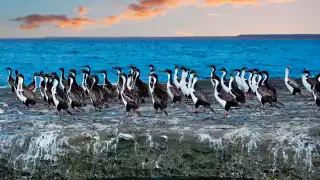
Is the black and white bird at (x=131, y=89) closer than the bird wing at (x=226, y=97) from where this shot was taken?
No

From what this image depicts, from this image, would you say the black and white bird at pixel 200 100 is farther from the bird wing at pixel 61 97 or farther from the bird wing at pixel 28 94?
the bird wing at pixel 28 94

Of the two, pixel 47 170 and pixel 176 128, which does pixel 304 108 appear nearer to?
pixel 176 128

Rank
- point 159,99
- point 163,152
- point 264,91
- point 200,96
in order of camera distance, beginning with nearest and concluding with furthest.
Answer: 1. point 163,152
2. point 159,99
3. point 200,96
4. point 264,91

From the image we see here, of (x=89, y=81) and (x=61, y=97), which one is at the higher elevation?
(x=89, y=81)

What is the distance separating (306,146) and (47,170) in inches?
253

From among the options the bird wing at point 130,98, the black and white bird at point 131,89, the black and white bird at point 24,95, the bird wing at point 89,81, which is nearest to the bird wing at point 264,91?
the black and white bird at point 131,89

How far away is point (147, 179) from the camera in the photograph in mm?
12695

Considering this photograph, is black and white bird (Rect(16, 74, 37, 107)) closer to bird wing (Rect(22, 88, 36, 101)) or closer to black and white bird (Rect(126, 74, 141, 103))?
bird wing (Rect(22, 88, 36, 101))

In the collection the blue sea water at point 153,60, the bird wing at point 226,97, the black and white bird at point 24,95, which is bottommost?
the blue sea water at point 153,60

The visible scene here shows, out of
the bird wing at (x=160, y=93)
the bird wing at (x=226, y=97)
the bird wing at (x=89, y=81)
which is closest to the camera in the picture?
the bird wing at (x=226, y=97)

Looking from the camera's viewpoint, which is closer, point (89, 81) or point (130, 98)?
point (130, 98)

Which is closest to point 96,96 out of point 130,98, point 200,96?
point 130,98

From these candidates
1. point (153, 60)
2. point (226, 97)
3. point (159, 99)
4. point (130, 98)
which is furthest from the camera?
point (153, 60)

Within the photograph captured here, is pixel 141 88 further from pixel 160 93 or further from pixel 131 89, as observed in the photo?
pixel 160 93
